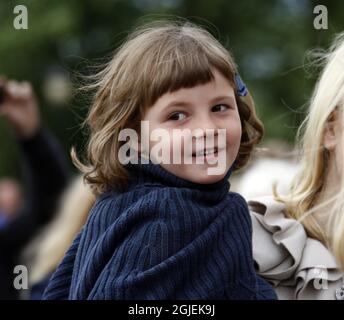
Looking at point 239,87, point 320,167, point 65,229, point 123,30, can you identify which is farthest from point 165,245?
point 123,30

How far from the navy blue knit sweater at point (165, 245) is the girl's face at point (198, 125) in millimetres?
44

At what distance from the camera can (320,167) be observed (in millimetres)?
2240

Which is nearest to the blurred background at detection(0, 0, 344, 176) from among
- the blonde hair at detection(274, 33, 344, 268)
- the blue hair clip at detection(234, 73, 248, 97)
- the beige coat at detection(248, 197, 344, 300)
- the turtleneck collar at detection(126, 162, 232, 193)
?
the blonde hair at detection(274, 33, 344, 268)

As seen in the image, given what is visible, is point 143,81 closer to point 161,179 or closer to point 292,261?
point 161,179

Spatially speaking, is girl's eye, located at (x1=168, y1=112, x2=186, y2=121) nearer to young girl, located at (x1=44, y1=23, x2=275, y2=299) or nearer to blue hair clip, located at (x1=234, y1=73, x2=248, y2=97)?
young girl, located at (x1=44, y1=23, x2=275, y2=299)

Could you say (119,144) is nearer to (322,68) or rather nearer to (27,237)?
(322,68)

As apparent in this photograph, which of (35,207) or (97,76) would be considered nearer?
(97,76)

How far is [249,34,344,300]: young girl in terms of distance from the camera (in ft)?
6.89

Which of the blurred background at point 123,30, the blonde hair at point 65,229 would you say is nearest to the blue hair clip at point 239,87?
the blonde hair at point 65,229

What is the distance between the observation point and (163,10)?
366 inches

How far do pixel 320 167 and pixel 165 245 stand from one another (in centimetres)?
58

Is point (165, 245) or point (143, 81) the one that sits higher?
point (143, 81)
